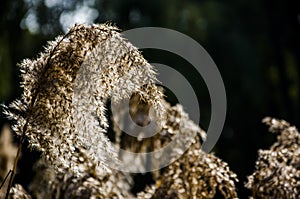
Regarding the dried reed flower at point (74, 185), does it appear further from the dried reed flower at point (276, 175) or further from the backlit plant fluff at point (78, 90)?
the backlit plant fluff at point (78, 90)

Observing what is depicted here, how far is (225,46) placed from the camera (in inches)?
274

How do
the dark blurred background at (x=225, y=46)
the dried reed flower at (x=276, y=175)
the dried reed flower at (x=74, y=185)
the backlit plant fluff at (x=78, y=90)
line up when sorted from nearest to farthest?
1. the backlit plant fluff at (x=78, y=90)
2. the dried reed flower at (x=276, y=175)
3. the dried reed flower at (x=74, y=185)
4. the dark blurred background at (x=225, y=46)

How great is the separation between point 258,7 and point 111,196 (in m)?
6.07

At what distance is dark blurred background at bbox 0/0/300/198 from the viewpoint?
6520 millimetres

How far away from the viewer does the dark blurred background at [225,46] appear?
21.4 ft

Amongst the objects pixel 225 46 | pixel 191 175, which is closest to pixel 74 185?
pixel 191 175

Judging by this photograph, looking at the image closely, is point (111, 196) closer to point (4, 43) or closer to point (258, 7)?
point (4, 43)

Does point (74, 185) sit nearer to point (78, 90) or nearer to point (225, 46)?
point (78, 90)

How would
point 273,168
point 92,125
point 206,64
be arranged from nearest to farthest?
point 92,125 < point 273,168 < point 206,64

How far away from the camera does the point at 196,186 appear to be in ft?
6.55

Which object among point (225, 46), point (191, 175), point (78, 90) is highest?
point (225, 46)

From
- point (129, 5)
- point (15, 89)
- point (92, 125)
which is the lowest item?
point (92, 125)

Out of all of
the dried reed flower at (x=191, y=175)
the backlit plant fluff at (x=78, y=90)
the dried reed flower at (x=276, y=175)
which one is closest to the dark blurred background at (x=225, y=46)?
the dried reed flower at (x=191, y=175)

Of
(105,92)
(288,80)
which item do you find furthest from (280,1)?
(105,92)
